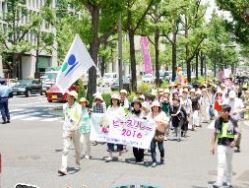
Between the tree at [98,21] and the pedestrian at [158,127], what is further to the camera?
the tree at [98,21]

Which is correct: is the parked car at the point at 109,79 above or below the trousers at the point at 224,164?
above

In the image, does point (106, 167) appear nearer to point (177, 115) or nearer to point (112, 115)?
point (112, 115)

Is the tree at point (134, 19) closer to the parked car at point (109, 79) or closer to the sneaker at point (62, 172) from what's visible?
the sneaker at point (62, 172)

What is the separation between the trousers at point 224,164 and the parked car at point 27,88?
127 feet

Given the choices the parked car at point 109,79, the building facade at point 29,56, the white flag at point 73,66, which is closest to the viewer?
the white flag at point 73,66

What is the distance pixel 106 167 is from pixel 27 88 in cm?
3616

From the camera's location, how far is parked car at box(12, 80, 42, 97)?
4875cm

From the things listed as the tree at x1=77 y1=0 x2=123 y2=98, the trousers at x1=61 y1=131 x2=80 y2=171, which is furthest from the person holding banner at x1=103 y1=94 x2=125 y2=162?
the tree at x1=77 y1=0 x2=123 y2=98

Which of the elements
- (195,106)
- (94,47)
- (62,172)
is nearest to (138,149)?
(62,172)

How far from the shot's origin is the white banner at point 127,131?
14.1 meters

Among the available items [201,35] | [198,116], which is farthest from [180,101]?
[201,35]

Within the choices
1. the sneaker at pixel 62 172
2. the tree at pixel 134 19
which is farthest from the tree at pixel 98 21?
the sneaker at pixel 62 172

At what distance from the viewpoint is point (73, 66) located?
15578 millimetres

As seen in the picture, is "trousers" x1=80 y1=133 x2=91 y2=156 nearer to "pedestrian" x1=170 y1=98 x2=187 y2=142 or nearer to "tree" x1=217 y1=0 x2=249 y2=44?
"pedestrian" x1=170 y1=98 x2=187 y2=142
